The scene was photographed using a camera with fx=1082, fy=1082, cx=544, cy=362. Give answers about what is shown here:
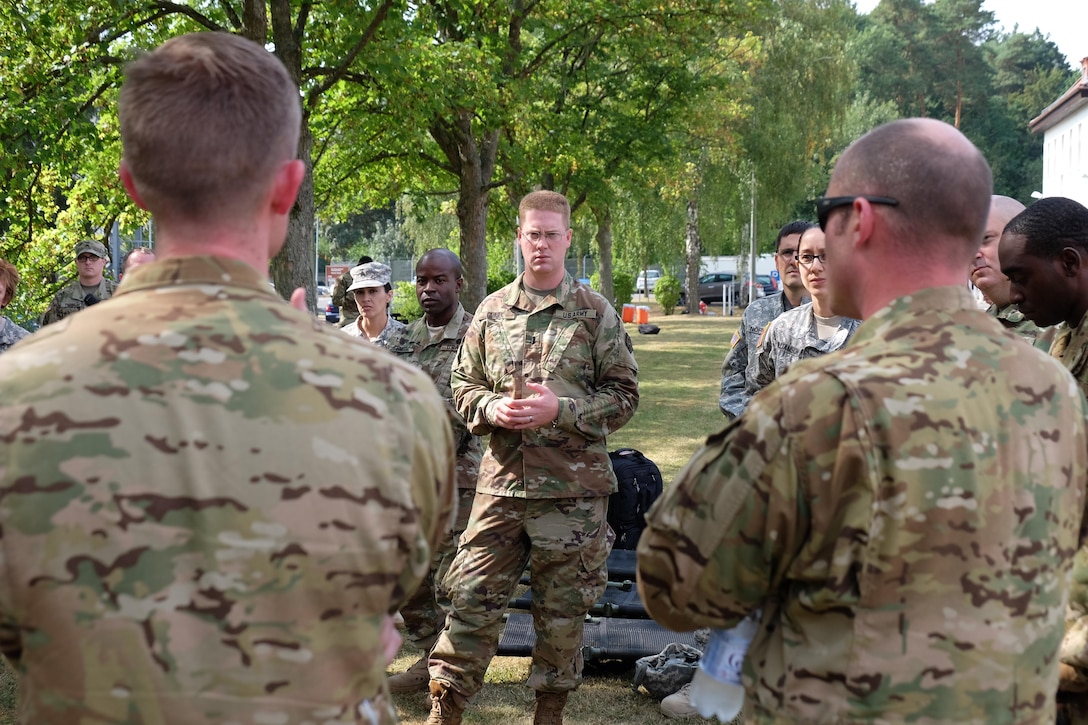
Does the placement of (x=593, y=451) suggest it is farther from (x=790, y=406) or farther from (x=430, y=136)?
(x=430, y=136)

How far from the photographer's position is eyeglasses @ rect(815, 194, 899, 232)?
2.11 meters

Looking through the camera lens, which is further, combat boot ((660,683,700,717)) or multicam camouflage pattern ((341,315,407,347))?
multicam camouflage pattern ((341,315,407,347))

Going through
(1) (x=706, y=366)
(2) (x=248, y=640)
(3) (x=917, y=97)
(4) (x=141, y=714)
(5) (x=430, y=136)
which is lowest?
(1) (x=706, y=366)

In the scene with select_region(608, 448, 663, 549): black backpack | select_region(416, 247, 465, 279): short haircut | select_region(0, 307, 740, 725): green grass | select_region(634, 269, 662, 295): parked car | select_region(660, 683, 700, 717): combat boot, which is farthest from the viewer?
select_region(634, 269, 662, 295): parked car

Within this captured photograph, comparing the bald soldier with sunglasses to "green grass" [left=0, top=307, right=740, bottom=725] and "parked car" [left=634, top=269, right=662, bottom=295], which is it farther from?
"parked car" [left=634, top=269, right=662, bottom=295]

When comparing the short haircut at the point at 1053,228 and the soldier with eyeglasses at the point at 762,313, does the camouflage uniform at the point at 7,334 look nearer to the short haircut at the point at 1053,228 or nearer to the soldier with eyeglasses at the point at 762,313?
the soldier with eyeglasses at the point at 762,313

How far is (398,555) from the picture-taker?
1838mm

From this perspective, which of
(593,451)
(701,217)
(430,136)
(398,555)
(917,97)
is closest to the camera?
(398,555)

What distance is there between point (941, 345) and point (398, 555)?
1089 mm

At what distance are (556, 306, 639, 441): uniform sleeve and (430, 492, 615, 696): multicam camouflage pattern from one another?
356 mm

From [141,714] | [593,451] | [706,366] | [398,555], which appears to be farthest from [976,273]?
[706,366]

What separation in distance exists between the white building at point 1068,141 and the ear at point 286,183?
38.1 meters

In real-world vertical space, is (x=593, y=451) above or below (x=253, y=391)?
below

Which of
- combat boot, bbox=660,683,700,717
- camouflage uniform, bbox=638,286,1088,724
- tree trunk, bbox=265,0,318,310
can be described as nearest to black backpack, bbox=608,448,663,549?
combat boot, bbox=660,683,700,717
